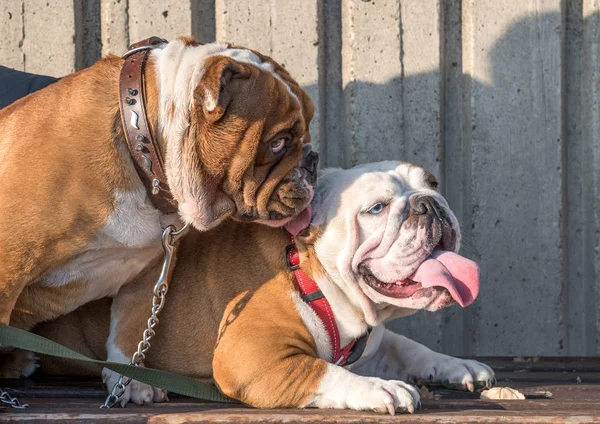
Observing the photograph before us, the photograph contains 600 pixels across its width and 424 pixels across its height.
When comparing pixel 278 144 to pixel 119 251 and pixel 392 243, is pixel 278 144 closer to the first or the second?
pixel 392 243

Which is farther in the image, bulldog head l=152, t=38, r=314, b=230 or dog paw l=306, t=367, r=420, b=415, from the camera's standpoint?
bulldog head l=152, t=38, r=314, b=230

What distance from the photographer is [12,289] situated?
312 centimetres

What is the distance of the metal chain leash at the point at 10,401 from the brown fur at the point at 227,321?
55 cm

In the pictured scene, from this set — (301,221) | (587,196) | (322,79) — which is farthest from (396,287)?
(587,196)

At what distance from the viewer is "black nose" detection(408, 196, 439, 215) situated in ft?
10.7

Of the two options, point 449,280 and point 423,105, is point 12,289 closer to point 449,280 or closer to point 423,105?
point 449,280

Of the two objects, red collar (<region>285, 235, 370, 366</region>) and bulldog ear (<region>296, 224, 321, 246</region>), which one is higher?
bulldog ear (<region>296, 224, 321, 246</region>)

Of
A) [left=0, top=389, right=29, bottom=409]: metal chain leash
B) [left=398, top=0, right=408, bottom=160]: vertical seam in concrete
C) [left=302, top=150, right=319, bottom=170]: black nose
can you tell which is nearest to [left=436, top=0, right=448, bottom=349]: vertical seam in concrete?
[left=398, top=0, right=408, bottom=160]: vertical seam in concrete

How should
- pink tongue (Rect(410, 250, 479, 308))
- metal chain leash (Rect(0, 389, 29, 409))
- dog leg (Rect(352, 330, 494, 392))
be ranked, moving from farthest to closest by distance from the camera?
dog leg (Rect(352, 330, 494, 392))
pink tongue (Rect(410, 250, 479, 308))
metal chain leash (Rect(0, 389, 29, 409))

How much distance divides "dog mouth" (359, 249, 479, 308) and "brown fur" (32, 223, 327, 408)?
1.00 feet

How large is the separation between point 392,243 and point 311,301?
38 centimetres

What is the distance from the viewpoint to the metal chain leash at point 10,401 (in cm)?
294

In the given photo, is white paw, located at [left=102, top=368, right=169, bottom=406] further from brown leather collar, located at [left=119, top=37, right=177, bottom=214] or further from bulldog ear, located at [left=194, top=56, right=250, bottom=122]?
bulldog ear, located at [left=194, top=56, right=250, bottom=122]

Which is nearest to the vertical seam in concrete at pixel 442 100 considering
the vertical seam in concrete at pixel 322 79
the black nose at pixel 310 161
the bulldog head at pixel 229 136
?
the vertical seam in concrete at pixel 322 79
